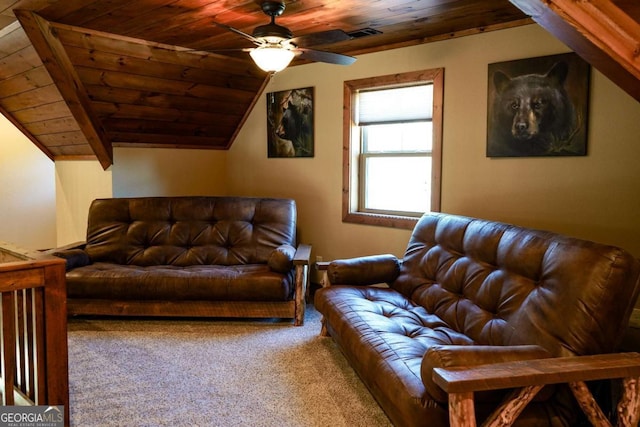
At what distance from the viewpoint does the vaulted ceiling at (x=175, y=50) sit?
181cm

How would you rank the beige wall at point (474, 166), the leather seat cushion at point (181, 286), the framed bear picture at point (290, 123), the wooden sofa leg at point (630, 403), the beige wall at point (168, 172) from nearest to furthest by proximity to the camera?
the wooden sofa leg at point (630, 403) < the beige wall at point (474, 166) < the leather seat cushion at point (181, 286) < the framed bear picture at point (290, 123) < the beige wall at point (168, 172)

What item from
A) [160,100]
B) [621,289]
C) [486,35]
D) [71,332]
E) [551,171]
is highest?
[486,35]

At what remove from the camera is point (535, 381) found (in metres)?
1.60

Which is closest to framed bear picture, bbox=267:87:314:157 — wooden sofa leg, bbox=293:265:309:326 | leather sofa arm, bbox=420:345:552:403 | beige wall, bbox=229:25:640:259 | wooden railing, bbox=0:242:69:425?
beige wall, bbox=229:25:640:259

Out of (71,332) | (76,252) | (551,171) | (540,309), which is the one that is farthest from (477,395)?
(76,252)

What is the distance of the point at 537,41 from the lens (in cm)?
307

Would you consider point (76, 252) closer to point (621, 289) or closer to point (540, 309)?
point (540, 309)

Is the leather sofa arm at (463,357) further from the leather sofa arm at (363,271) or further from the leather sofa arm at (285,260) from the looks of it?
the leather sofa arm at (285,260)

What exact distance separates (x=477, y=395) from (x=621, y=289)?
2.33 feet

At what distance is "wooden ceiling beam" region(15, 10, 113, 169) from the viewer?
10.8 ft

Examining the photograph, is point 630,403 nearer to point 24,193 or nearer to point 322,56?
point 322,56

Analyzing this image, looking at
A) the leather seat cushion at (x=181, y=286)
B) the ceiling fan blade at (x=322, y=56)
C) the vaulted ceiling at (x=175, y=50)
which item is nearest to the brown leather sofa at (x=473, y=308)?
the leather seat cushion at (x=181, y=286)

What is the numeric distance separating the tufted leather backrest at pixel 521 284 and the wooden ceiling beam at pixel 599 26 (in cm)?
75

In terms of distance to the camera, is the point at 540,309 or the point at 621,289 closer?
the point at 621,289
